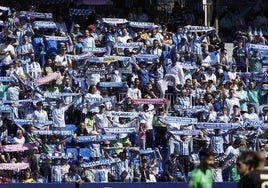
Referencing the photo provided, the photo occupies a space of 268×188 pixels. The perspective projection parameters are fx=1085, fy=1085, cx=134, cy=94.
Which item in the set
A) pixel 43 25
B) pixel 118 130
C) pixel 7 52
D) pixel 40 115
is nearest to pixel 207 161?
pixel 118 130

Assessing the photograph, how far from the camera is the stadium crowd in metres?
27.0

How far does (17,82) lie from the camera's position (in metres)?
28.2

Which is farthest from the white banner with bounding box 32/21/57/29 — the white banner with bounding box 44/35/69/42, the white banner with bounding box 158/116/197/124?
the white banner with bounding box 158/116/197/124

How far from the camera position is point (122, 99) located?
29.3 metres

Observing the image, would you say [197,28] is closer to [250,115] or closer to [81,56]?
[250,115]

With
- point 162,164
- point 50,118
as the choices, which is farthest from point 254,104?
point 50,118

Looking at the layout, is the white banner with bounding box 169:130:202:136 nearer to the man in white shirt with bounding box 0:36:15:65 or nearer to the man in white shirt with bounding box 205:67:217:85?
the man in white shirt with bounding box 205:67:217:85

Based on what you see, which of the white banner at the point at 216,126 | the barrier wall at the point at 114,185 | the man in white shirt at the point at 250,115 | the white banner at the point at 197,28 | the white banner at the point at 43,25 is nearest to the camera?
the barrier wall at the point at 114,185

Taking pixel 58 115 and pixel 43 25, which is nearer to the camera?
pixel 58 115

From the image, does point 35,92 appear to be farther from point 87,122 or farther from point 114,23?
point 114,23

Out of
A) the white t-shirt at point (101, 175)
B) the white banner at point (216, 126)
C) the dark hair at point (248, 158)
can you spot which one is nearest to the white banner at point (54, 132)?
the white t-shirt at point (101, 175)

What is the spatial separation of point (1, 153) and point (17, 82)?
2.55 meters

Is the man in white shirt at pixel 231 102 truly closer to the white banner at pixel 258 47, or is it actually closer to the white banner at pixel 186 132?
the white banner at pixel 186 132

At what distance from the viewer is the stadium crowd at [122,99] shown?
88.5ft
